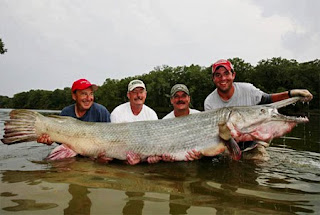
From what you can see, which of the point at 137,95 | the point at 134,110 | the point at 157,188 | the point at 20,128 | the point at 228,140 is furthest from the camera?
the point at 134,110

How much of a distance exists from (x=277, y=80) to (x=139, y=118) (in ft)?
178

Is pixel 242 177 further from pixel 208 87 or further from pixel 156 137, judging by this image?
pixel 208 87

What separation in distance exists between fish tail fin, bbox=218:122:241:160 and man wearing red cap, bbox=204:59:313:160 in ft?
5.01

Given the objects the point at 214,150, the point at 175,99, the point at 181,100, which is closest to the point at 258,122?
the point at 214,150

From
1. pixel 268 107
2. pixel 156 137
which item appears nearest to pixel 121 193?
pixel 156 137

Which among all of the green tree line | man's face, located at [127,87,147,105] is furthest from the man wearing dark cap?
the green tree line

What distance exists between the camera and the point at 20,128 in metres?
4.87

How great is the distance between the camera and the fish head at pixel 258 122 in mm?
4543

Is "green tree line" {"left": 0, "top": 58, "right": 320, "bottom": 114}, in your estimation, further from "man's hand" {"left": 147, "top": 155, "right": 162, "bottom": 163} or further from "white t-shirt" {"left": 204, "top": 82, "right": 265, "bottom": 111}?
"man's hand" {"left": 147, "top": 155, "right": 162, "bottom": 163}

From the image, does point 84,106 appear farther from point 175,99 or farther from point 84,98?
point 175,99

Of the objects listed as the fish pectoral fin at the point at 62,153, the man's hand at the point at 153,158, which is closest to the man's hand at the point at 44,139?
the fish pectoral fin at the point at 62,153

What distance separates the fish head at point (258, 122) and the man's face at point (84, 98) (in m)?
3.17

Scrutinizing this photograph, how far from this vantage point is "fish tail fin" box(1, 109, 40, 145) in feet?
15.8

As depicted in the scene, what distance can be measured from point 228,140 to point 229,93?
1.80m
